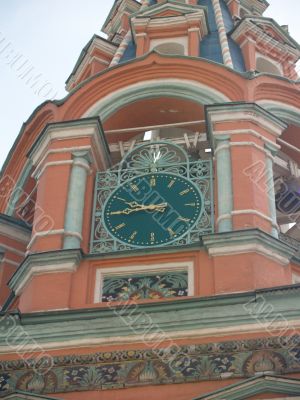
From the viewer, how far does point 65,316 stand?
11789 mm

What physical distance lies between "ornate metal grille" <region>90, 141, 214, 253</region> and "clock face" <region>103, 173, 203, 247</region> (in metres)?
0.08

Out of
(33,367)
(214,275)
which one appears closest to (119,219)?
(214,275)

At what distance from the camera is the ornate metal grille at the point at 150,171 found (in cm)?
1297

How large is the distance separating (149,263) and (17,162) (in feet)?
15.0

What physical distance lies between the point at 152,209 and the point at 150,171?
0.78m

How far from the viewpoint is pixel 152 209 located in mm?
Answer: 13289

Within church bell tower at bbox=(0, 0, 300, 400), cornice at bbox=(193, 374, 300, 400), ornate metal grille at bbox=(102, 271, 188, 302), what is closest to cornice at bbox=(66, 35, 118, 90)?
church bell tower at bbox=(0, 0, 300, 400)

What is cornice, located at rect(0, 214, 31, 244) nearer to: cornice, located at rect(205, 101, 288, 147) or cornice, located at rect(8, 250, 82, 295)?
cornice, located at rect(8, 250, 82, 295)

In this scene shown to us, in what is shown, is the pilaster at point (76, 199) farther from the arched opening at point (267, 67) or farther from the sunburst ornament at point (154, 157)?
the arched opening at point (267, 67)

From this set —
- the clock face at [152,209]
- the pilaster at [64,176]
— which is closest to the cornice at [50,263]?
the pilaster at [64,176]

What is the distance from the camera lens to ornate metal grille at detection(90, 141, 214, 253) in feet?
42.5

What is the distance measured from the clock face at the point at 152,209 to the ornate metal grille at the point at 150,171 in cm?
8

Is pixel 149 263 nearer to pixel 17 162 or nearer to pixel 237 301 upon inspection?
pixel 237 301

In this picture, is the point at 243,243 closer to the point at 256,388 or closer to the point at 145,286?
the point at 145,286
